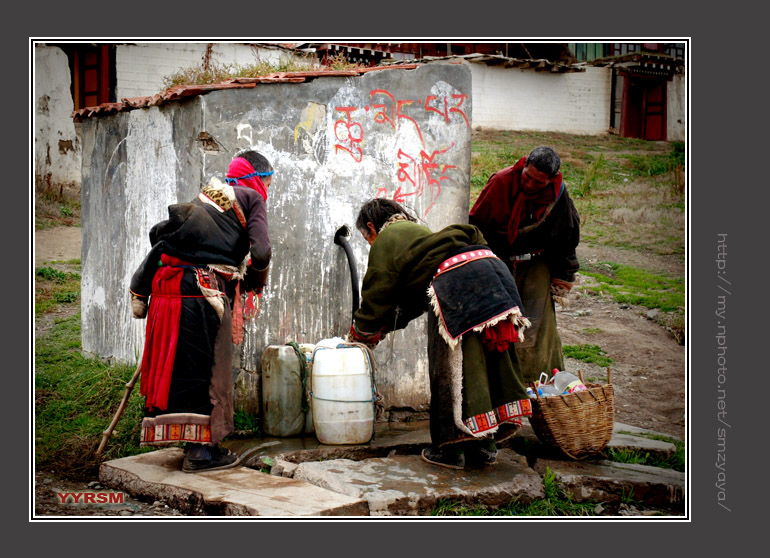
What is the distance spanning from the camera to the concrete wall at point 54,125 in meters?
11.0

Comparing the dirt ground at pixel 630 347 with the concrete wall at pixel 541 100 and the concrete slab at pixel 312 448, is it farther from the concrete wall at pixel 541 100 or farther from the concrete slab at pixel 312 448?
the concrete wall at pixel 541 100

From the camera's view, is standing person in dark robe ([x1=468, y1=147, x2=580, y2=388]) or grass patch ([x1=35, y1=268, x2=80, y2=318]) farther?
grass patch ([x1=35, y1=268, x2=80, y2=318])

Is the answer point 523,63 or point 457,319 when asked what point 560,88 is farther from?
point 457,319

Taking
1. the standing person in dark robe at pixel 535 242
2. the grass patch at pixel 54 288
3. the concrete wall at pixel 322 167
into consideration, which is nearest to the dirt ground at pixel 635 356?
the standing person in dark robe at pixel 535 242

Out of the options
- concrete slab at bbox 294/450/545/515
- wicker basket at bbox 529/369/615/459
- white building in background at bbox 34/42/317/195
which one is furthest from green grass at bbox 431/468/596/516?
white building in background at bbox 34/42/317/195

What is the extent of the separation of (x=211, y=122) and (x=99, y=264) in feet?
8.89

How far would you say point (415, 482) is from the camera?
4.35 metres

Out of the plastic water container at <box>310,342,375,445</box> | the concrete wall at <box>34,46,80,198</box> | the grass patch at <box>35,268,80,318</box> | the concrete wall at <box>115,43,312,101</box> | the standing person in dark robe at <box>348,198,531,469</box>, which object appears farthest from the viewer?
the concrete wall at <box>115,43,312,101</box>

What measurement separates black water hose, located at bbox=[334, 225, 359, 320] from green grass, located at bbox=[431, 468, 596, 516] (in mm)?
1867

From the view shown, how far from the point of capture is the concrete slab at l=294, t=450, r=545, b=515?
412cm

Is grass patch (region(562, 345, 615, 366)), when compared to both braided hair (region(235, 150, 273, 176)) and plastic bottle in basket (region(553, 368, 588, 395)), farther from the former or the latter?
braided hair (region(235, 150, 273, 176))

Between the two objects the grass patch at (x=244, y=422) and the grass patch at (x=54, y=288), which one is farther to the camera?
the grass patch at (x=54, y=288)

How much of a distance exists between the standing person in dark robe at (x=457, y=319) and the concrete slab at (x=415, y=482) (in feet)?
0.47

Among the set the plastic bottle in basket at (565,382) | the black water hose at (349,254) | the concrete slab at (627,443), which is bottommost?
the concrete slab at (627,443)
